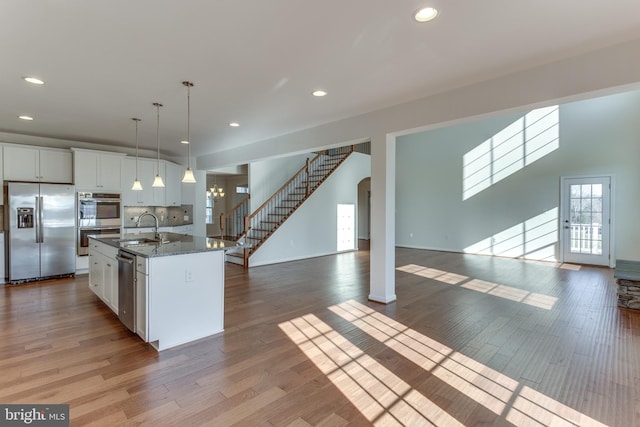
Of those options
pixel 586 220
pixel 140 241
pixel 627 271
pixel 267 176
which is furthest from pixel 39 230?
pixel 586 220

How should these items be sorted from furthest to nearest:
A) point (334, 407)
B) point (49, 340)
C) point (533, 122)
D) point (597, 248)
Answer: point (533, 122) → point (597, 248) → point (49, 340) → point (334, 407)

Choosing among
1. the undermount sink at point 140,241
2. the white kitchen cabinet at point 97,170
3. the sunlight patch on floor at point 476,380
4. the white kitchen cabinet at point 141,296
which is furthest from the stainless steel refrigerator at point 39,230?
the sunlight patch on floor at point 476,380

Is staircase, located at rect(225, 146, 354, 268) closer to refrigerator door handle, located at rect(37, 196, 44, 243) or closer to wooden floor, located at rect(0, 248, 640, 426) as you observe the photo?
wooden floor, located at rect(0, 248, 640, 426)

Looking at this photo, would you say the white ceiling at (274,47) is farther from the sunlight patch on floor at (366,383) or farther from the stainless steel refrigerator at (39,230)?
the sunlight patch on floor at (366,383)

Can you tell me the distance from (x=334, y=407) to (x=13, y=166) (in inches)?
282

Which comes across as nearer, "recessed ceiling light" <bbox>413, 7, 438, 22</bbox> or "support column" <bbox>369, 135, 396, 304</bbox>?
"recessed ceiling light" <bbox>413, 7, 438, 22</bbox>

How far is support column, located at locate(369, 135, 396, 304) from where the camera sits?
4.43 metres

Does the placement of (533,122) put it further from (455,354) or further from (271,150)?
(455,354)

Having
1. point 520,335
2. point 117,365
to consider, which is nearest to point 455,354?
point 520,335

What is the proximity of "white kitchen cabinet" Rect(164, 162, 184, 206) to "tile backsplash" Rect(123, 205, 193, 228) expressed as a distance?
0.30 meters

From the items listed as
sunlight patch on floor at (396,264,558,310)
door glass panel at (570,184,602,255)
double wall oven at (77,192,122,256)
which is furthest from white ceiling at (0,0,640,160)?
door glass panel at (570,184,602,255)

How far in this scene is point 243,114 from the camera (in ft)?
15.5

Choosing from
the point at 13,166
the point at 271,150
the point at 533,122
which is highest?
the point at 533,122

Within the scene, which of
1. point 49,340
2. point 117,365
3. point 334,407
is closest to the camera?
point 334,407
